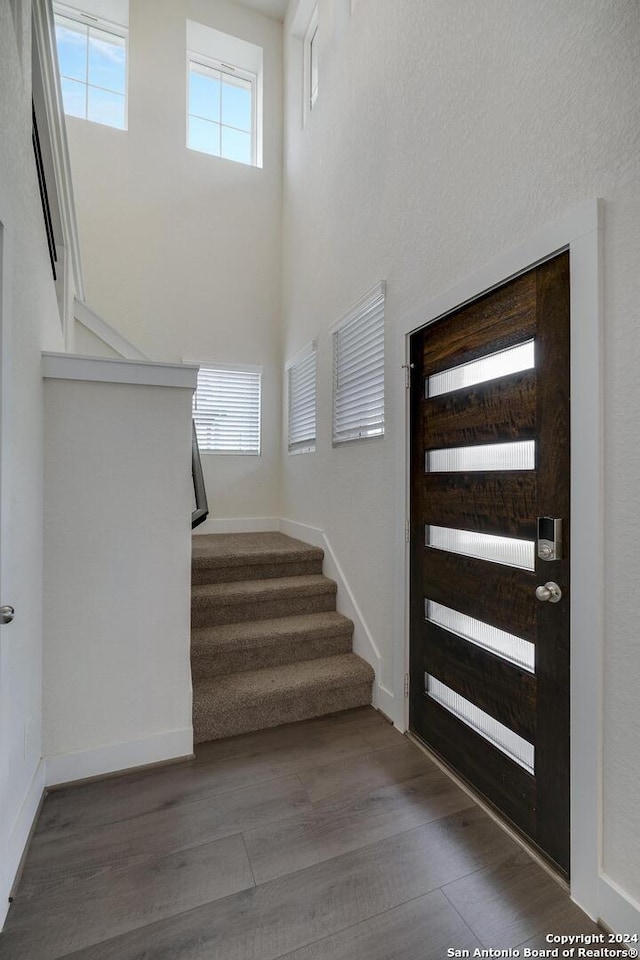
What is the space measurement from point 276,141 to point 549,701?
18.3ft

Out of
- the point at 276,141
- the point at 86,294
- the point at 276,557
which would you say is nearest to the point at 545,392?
the point at 276,557

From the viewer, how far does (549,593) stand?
1459 mm

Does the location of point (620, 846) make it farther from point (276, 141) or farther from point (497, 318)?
point (276, 141)

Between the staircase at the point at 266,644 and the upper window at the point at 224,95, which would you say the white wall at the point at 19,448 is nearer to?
the staircase at the point at 266,644

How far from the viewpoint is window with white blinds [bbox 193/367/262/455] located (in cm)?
445

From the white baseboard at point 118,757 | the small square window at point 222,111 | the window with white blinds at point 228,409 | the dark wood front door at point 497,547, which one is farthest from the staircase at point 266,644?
the small square window at point 222,111

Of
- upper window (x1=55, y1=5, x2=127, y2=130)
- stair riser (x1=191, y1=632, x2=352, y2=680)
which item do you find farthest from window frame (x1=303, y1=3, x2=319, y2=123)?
stair riser (x1=191, y1=632, x2=352, y2=680)

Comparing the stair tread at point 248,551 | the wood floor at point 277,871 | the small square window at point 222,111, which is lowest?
the wood floor at point 277,871

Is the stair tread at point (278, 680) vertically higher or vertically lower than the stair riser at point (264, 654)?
lower

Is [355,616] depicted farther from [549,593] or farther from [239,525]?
[239,525]

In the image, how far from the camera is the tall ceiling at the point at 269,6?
452 centimetres

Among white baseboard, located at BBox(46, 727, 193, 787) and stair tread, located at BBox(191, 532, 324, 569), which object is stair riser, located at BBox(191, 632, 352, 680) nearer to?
white baseboard, located at BBox(46, 727, 193, 787)

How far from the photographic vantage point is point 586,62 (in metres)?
1.36

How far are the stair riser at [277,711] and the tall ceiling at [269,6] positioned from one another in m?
6.41
